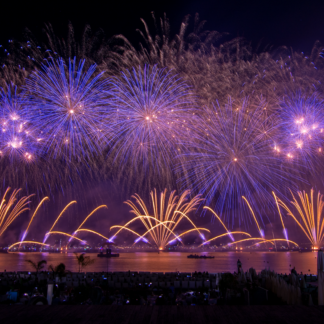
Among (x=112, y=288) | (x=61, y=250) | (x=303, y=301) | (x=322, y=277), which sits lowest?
(x=61, y=250)

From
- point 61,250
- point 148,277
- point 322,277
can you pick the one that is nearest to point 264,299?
point 322,277

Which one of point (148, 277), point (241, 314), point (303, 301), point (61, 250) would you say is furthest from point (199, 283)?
point (61, 250)

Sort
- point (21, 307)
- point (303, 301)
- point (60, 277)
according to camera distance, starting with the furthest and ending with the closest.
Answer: point (60, 277), point (303, 301), point (21, 307)

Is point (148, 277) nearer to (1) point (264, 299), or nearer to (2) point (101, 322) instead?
(1) point (264, 299)

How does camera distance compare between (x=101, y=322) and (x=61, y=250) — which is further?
(x=61, y=250)

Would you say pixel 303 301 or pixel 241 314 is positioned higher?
pixel 241 314

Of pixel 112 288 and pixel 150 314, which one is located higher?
pixel 150 314

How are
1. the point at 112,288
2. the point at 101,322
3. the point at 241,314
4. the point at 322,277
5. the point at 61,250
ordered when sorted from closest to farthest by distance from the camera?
1. the point at 101,322
2. the point at 241,314
3. the point at 322,277
4. the point at 112,288
5. the point at 61,250

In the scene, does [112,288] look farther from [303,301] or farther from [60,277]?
[303,301]

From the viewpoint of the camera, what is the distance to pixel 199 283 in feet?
66.9

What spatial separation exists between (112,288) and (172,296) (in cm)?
588

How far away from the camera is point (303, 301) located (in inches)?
501

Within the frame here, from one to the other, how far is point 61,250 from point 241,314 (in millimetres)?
178686

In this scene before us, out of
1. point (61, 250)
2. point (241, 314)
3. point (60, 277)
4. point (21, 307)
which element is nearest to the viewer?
point (241, 314)
